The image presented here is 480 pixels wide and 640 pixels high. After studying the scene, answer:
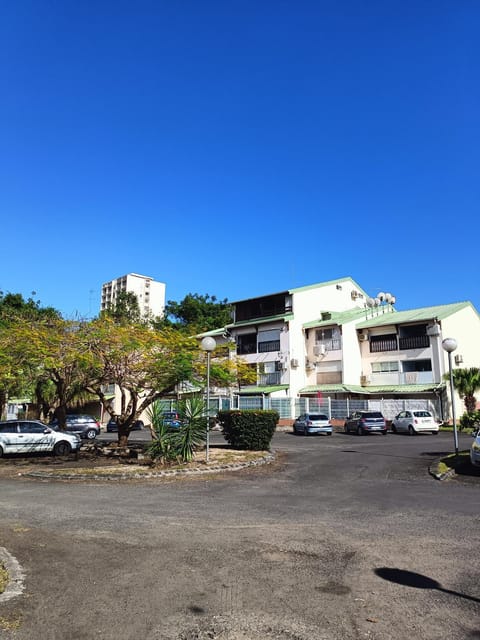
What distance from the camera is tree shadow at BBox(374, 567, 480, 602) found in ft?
15.8

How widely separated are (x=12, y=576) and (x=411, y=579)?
428 centimetres

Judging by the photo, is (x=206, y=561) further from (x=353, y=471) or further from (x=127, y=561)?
(x=353, y=471)

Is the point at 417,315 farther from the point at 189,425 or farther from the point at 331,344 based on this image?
the point at 189,425

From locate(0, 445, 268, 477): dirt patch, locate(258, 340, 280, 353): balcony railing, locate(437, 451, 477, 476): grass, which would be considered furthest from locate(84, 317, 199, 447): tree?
locate(258, 340, 280, 353): balcony railing

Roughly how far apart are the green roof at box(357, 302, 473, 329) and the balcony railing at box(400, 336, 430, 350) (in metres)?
1.52

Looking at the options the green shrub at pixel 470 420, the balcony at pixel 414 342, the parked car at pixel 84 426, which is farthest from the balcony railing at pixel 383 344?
the parked car at pixel 84 426

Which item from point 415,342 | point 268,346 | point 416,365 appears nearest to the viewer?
point 415,342

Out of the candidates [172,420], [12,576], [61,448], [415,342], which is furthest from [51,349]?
[415,342]

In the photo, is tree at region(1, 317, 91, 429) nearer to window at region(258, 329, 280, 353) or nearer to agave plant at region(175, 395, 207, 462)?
agave plant at region(175, 395, 207, 462)

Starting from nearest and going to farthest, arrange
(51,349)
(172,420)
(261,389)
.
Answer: (172,420) < (51,349) < (261,389)

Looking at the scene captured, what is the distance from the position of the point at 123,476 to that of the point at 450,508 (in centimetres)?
841

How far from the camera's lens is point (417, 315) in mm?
42656

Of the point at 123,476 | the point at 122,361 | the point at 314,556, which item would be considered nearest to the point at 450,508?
the point at 314,556

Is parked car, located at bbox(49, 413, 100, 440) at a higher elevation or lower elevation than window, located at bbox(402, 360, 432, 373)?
lower
